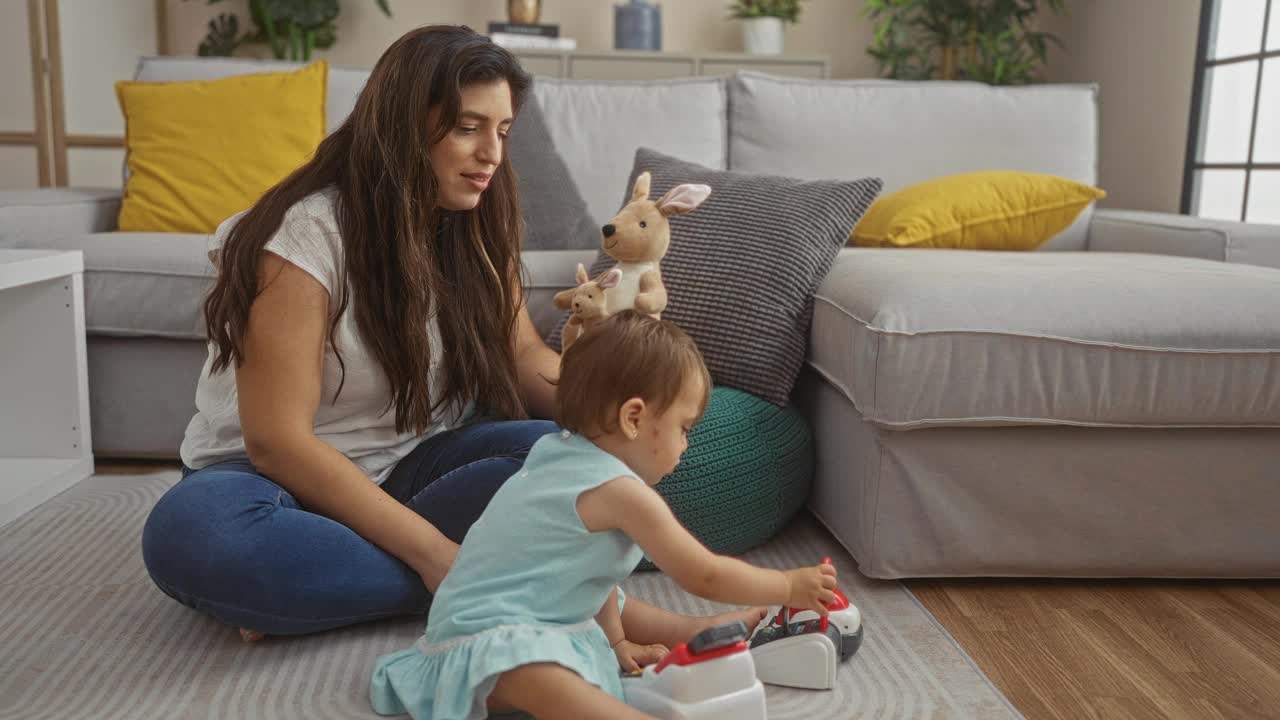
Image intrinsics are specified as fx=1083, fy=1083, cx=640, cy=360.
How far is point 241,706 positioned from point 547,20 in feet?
12.5

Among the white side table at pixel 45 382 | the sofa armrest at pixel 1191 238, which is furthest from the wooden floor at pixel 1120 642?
the white side table at pixel 45 382

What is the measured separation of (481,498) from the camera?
143 cm

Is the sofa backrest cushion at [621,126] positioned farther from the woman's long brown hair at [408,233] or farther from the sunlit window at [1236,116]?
the sunlit window at [1236,116]

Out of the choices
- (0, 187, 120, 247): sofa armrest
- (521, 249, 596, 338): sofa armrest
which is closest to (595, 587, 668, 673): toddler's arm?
(521, 249, 596, 338): sofa armrest

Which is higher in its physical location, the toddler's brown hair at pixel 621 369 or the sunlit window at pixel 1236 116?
the sunlit window at pixel 1236 116

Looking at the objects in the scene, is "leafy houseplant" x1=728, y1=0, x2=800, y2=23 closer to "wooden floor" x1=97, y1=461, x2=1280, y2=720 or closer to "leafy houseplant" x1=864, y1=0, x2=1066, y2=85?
"leafy houseplant" x1=864, y1=0, x2=1066, y2=85

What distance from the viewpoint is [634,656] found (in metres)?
1.24

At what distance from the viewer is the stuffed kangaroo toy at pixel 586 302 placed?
57.3 inches

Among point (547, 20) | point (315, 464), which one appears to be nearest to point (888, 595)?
point (315, 464)

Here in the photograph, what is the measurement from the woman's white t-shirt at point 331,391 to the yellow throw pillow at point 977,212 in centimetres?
111

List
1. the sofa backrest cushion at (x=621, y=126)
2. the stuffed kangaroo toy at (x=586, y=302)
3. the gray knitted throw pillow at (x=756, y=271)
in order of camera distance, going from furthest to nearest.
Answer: the sofa backrest cushion at (x=621, y=126) < the gray knitted throw pillow at (x=756, y=271) < the stuffed kangaroo toy at (x=586, y=302)

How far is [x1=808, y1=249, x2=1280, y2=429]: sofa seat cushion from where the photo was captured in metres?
1.53

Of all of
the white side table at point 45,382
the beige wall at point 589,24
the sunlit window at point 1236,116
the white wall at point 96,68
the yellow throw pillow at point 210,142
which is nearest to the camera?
the white side table at point 45,382

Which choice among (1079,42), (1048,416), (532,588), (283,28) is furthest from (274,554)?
(1079,42)
